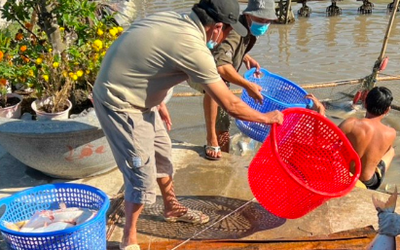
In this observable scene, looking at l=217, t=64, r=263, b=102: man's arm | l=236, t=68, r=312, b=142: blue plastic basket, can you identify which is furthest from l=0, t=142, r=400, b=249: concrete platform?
l=217, t=64, r=263, b=102: man's arm

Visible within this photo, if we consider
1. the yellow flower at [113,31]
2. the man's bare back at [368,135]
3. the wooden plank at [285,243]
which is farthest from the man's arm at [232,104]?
the yellow flower at [113,31]

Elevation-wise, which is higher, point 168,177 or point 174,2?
point 168,177

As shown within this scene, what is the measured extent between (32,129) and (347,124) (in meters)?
2.65

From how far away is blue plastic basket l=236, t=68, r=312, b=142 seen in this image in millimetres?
4055

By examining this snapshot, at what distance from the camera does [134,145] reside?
9.36 ft

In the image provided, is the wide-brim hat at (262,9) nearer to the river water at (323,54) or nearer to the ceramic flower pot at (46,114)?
the ceramic flower pot at (46,114)

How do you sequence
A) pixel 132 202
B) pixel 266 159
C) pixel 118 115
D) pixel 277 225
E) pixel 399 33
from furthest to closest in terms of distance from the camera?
1. pixel 399 33
2. pixel 277 225
3. pixel 266 159
4. pixel 132 202
5. pixel 118 115

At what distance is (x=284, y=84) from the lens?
15.0 feet

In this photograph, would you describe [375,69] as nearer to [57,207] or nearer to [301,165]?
[301,165]

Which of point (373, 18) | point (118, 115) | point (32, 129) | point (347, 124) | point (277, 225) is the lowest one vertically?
point (373, 18)

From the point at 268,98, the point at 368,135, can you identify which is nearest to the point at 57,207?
the point at 268,98

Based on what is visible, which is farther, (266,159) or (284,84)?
(284,84)

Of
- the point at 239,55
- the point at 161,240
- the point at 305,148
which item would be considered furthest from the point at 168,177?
the point at 239,55

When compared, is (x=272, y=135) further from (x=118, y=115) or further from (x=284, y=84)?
(x=284, y=84)
